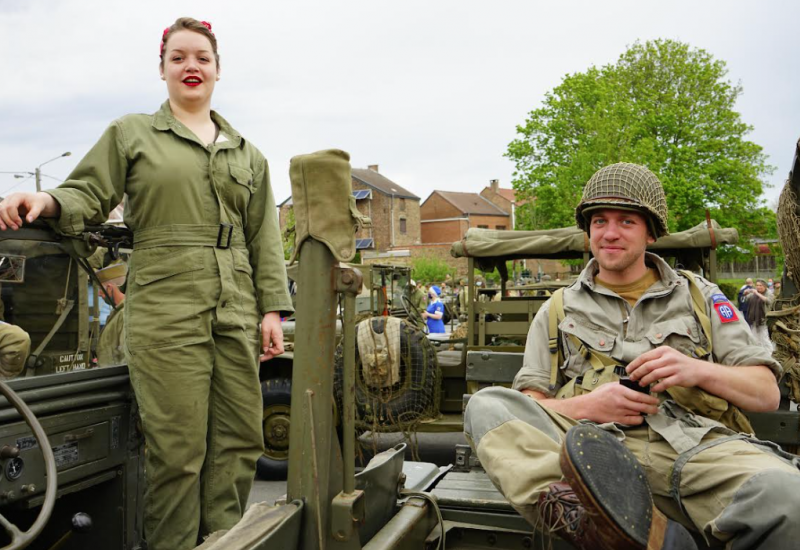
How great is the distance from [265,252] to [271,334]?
33 centimetres

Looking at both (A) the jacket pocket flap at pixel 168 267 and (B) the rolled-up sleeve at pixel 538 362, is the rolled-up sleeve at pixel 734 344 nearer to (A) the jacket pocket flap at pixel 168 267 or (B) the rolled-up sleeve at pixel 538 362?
(B) the rolled-up sleeve at pixel 538 362

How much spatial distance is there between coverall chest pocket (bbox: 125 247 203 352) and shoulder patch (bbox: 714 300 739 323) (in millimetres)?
1856

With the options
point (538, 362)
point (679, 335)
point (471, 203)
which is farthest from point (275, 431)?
point (471, 203)

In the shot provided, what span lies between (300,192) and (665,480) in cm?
150

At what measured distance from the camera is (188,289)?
2555mm

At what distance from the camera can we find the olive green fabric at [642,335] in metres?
2.44

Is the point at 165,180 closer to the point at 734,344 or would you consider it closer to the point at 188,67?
the point at 188,67

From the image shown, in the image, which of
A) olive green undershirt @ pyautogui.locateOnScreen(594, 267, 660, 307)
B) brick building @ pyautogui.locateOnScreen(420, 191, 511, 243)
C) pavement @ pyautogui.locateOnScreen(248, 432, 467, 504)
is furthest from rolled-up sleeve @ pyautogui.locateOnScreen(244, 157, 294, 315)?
brick building @ pyautogui.locateOnScreen(420, 191, 511, 243)

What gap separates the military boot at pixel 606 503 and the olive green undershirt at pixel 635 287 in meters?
0.98

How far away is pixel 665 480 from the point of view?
2.34m

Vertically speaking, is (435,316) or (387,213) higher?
(387,213)

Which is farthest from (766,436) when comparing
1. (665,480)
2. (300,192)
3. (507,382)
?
→ (300,192)

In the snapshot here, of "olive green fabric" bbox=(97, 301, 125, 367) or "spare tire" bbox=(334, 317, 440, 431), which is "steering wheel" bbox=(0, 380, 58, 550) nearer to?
"olive green fabric" bbox=(97, 301, 125, 367)

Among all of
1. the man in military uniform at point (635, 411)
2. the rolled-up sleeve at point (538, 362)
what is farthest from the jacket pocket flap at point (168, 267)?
the rolled-up sleeve at point (538, 362)
